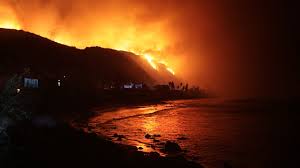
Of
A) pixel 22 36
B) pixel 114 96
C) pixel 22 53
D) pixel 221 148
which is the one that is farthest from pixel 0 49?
pixel 221 148

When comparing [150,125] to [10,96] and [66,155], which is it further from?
[66,155]

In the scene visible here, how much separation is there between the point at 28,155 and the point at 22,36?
487 feet

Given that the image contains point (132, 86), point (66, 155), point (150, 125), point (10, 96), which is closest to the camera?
point (66, 155)

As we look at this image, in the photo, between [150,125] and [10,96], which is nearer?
[10,96]

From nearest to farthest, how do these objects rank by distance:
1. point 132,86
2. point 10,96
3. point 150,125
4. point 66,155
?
point 66,155 < point 10,96 < point 150,125 < point 132,86

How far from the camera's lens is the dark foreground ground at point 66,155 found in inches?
755

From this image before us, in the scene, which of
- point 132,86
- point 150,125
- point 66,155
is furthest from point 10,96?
point 132,86

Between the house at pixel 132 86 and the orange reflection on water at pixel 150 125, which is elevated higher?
the house at pixel 132 86

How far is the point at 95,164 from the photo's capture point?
19172 mm

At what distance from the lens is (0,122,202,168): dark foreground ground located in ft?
62.9

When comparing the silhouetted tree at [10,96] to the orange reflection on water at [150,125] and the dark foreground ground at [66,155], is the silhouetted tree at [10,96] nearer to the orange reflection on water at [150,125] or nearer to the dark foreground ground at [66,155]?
the dark foreground ground at [66,155]

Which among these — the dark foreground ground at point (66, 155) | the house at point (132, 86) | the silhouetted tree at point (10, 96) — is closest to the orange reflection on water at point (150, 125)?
the dark foreground ground at point (66, 155)

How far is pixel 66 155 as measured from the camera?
20781 millimetres

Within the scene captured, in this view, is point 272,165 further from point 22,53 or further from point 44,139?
point 22,53
